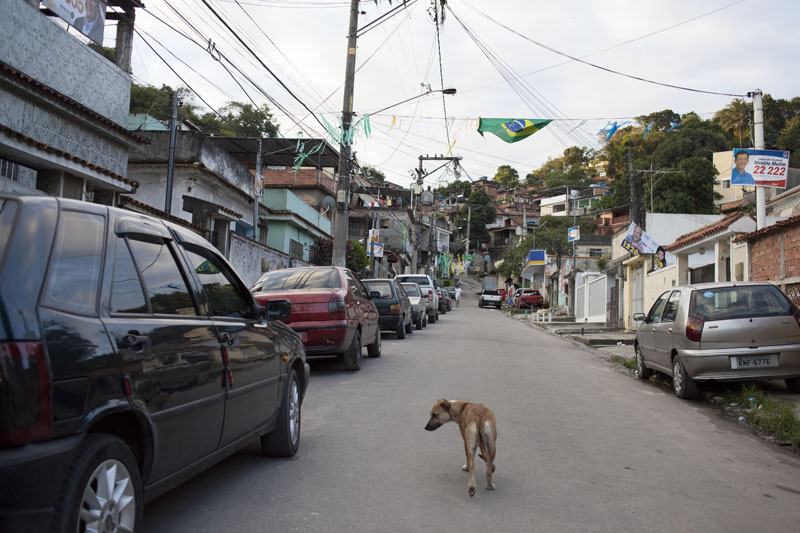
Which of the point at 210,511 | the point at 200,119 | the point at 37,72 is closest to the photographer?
the point at 210,511

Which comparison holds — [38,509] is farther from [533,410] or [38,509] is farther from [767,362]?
[767,362]

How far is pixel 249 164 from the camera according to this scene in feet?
114

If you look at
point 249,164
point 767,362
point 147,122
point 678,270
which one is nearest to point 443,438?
point 767,362

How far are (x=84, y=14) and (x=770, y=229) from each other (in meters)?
15.8

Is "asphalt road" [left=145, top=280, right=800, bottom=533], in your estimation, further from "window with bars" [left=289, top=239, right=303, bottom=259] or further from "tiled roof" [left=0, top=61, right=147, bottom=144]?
"window with bars" [left=289, top=239, right=303, bottom=259]

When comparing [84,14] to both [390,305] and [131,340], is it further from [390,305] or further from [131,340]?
[131,340]

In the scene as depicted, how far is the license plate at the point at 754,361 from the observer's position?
8.95 m

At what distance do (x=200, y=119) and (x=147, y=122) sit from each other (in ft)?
36.0

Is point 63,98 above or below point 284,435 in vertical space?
above

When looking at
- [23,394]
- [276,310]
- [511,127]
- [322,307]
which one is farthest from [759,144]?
[23,394]

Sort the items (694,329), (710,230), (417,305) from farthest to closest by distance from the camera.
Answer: (417,305) < (710,230) < (694,329)

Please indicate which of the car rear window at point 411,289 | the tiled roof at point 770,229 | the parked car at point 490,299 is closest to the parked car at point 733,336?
the tiled roof at point 770,229

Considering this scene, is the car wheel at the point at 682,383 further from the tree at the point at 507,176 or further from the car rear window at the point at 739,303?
the tree at the point at 507,176

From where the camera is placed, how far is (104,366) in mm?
2996
